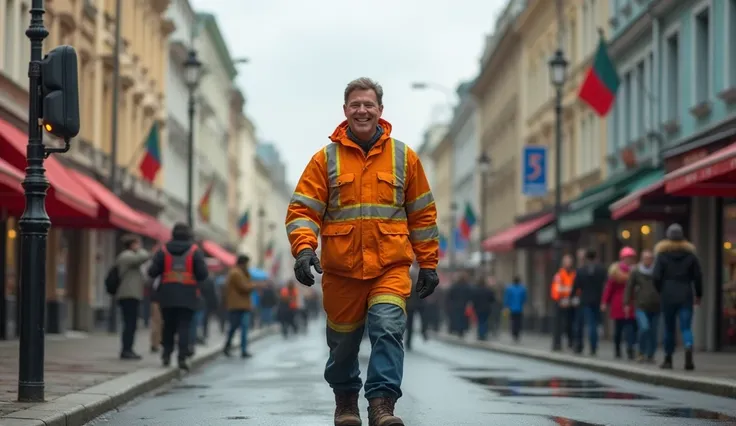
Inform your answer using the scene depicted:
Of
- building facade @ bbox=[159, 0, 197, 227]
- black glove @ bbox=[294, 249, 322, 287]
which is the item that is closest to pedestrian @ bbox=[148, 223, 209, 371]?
black glove @ bbox=[294, 249, 322, 287]

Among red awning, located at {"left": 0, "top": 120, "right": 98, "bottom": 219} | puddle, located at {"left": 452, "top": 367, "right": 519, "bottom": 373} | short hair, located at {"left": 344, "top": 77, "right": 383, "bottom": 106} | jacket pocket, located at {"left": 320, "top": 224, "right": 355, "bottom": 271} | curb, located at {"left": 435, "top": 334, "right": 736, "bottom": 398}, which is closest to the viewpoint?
jacket pocket, located at {"left": 320, "top": 224, "right": 355, "bottom": 271}

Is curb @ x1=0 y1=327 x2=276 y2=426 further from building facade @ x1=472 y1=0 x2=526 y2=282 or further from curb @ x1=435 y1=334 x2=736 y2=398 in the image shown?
building facade @ x1=472 y1=0 x2=526 y2=282

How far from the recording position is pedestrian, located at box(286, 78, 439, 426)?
8891 mm

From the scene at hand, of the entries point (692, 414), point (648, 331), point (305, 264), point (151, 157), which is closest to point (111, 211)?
point (151, 157)

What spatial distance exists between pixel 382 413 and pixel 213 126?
3079 inches

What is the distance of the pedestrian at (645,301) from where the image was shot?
71.5 ft

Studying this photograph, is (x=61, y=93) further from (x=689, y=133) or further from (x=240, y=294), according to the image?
(x=689, y=133)

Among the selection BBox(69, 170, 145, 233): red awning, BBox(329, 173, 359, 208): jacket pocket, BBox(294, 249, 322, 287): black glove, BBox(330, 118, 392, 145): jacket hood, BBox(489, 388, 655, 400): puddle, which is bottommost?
BBox(489, 388, 655, 400): puddle

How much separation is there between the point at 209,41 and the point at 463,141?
1774 cm

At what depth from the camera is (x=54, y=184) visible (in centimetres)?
2378

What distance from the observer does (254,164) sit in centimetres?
12775

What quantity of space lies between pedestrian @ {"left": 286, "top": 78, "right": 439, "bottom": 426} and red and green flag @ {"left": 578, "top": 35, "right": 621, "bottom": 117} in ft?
70.9

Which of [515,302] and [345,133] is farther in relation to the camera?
[515,302]

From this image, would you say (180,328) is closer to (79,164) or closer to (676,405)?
(676,405)
